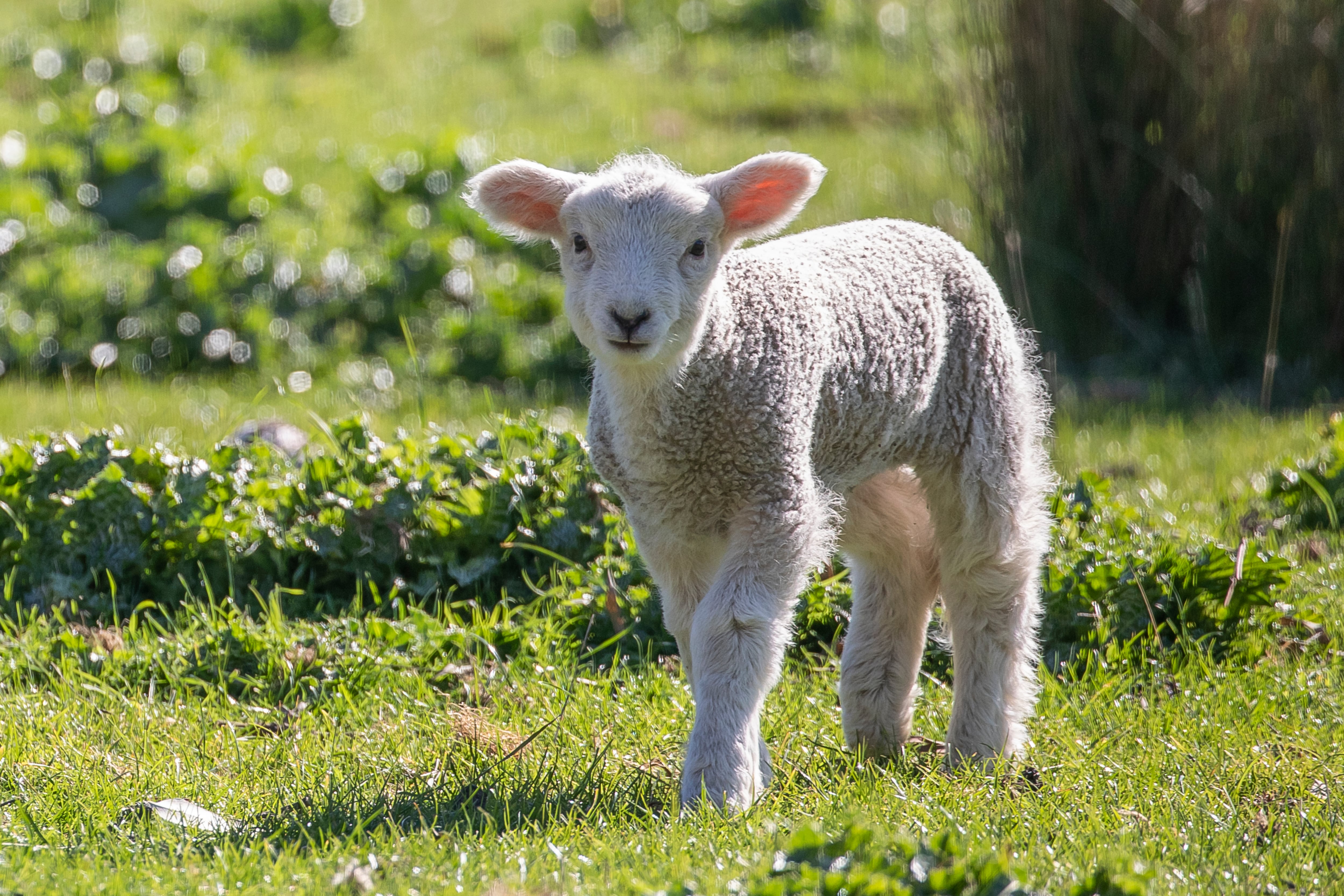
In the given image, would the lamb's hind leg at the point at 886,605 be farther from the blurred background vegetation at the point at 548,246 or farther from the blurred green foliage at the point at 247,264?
the blurred green foliage at the point at 247,264

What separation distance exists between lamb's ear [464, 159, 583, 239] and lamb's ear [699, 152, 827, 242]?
37 centimetres

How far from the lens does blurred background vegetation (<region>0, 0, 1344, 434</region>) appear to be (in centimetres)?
804

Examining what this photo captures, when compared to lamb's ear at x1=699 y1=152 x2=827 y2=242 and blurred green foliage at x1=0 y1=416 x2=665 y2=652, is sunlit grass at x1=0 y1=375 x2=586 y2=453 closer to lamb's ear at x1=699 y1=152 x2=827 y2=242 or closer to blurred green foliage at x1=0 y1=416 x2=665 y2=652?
blurred green foliage at x1=0 y1=416 x2=665 y2=652

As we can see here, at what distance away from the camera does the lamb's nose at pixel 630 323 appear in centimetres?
346

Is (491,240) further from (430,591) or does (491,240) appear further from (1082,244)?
(430,591)

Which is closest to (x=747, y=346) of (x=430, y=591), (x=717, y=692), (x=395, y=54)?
(x=717, y=692)

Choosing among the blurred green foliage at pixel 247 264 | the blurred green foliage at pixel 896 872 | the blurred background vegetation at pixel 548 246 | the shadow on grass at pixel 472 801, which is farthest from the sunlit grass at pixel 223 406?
the blurred green foliage at pixel 896 872

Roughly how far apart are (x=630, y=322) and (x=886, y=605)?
1381mm

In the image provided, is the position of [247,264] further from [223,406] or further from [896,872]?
[896,872]

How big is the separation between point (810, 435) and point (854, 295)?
0.45 metres

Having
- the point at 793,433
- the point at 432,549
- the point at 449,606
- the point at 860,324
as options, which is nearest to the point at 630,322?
the point at 793,433

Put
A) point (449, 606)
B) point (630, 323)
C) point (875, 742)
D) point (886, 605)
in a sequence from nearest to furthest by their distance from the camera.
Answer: point (630, 323) < point (875, 742) < point (886, 605) < point (449, 606)

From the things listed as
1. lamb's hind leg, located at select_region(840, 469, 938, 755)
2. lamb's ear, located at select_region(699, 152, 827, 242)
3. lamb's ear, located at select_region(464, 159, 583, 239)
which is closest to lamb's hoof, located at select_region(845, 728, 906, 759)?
lamb's hind leg, located at select_region(840, 469, 938, 755)

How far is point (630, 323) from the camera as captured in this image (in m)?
3.47
